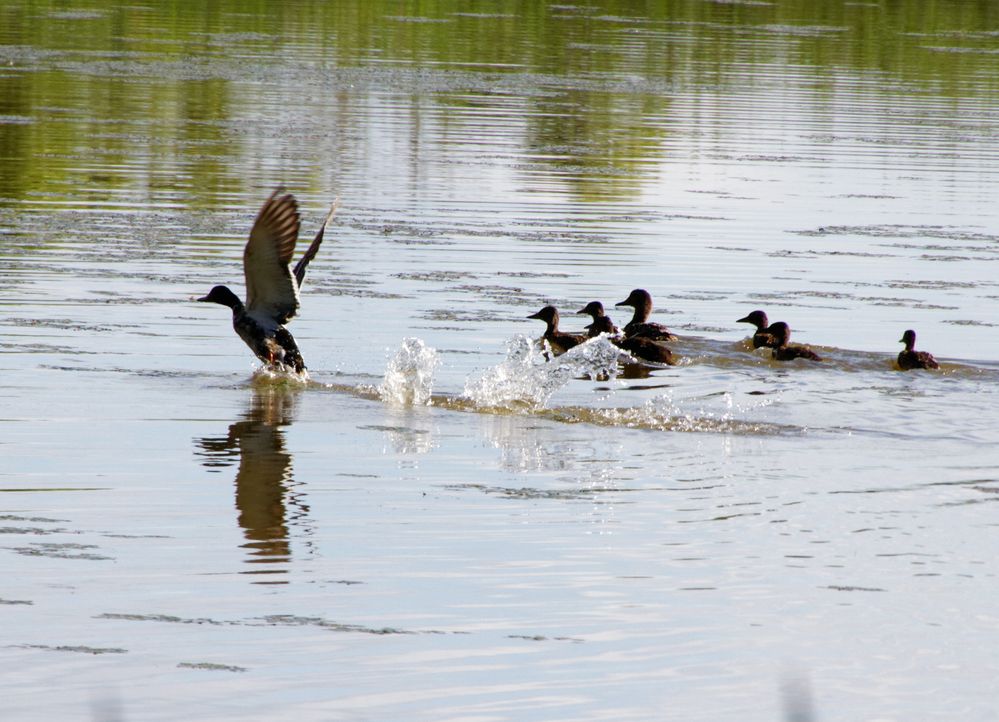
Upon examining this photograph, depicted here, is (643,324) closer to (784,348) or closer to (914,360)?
(784,348)

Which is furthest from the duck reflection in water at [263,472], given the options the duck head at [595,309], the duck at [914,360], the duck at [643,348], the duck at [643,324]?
the duck at [914,360]

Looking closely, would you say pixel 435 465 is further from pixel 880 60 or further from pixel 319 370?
pixel 880 60

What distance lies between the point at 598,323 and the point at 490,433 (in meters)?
3.49

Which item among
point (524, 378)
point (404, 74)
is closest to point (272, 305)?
point (524, 378)

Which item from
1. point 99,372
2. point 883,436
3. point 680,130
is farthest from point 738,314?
point 680,130

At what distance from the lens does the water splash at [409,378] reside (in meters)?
12.2

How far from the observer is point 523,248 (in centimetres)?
1895

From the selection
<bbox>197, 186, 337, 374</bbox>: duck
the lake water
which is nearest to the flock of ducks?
<bbox>197, 186, 337, 374</bbox>: duck

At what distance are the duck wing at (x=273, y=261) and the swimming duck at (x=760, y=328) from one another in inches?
144

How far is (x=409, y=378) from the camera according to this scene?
12.4 metres

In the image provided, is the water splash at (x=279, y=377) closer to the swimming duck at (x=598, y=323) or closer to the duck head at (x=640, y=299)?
the swimming duck at (x=598, y=323)

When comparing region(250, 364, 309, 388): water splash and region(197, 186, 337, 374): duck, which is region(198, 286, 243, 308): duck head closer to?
region(197, 186, 337, 374): duck

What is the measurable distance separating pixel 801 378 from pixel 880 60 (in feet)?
114

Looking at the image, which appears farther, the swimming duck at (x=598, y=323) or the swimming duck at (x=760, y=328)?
the swimming duck at (x=598, y=323)
